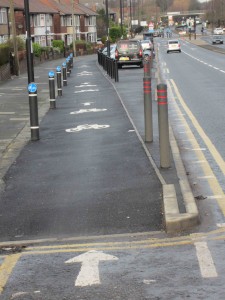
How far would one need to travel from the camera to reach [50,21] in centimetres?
10194

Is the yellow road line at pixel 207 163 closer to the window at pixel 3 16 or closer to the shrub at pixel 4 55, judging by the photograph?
the shrub at pixel 4 55

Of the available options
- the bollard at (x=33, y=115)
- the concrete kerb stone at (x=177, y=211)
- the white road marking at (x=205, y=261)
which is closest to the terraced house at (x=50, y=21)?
the bollard at (x=33, y=115)

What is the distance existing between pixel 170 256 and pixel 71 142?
309 inches

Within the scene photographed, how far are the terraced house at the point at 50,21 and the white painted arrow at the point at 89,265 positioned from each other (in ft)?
204

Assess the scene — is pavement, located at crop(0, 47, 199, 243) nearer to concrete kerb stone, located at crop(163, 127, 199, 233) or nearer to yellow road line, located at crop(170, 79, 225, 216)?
concrete kerb stone, located at crop(163, 127, 199, 233)

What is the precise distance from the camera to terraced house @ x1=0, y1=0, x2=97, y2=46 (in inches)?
2788

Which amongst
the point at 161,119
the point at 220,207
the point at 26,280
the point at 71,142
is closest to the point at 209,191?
the point at 220,207

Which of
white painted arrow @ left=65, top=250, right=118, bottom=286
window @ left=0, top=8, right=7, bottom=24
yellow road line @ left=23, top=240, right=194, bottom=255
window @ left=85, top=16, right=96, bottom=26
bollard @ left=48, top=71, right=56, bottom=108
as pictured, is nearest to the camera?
white painted arrow @ left=65, top=250, right=118, bottom=286

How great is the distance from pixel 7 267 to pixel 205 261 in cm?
175

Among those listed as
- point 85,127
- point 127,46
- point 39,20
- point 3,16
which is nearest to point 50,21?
point 39,20

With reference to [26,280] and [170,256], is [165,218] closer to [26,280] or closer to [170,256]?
[170,256]

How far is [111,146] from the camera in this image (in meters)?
12.7

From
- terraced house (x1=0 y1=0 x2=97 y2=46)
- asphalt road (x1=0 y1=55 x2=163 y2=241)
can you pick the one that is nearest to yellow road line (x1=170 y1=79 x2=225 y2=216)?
asphalt road (x1=0 y1=55 x2=163 y2=241)

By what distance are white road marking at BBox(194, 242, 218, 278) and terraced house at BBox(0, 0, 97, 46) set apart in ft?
204
